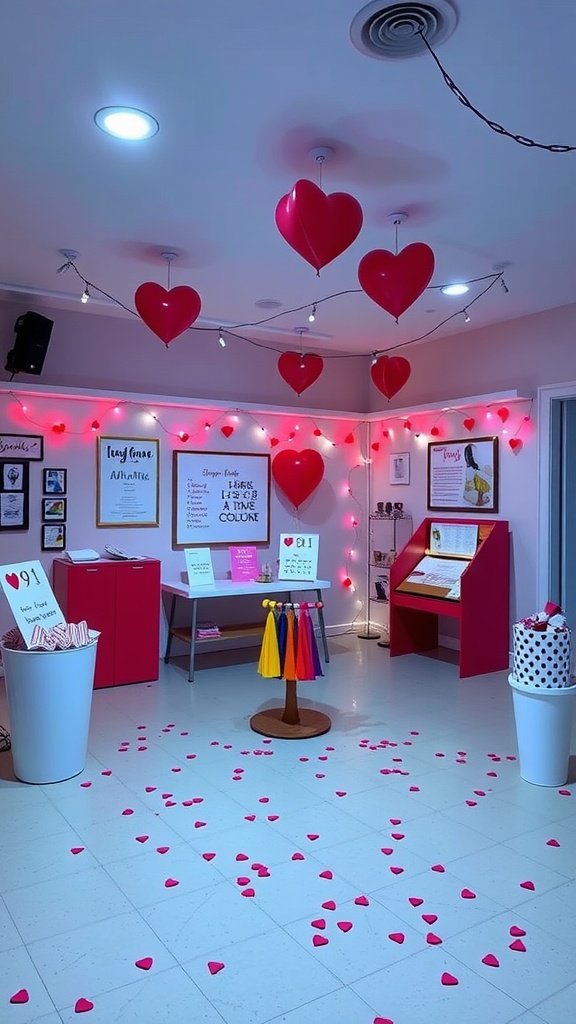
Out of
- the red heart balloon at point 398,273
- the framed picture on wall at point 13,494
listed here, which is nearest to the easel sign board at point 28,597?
the framed picture on wall at point 13,494

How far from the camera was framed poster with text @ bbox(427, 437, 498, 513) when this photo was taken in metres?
5.81

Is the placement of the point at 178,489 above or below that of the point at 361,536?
above

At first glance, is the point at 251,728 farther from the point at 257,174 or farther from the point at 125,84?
the point at 125,84

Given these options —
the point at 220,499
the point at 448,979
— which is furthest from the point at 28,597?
the point at 220,499

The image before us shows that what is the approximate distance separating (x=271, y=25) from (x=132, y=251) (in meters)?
2.23

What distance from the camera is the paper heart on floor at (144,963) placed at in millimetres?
2033

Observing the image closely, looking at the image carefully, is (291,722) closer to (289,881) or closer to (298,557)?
(289,881)

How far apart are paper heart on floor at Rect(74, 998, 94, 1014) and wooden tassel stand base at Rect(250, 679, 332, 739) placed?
Result: 2.12 meters

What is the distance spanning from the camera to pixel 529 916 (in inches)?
90.7

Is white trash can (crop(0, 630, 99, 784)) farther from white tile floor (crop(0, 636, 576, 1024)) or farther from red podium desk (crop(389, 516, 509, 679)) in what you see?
red podium desk (crop(389, 516, 509, 679))

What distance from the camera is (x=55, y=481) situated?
5297mm

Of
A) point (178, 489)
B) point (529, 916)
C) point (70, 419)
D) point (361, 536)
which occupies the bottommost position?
point (529, 916)

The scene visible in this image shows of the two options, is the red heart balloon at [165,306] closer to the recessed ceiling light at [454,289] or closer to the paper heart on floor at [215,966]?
the recessed ceiling light at [454,289]

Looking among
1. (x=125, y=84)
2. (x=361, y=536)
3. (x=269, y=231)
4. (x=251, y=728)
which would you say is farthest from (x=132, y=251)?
(x=361, y=536)
